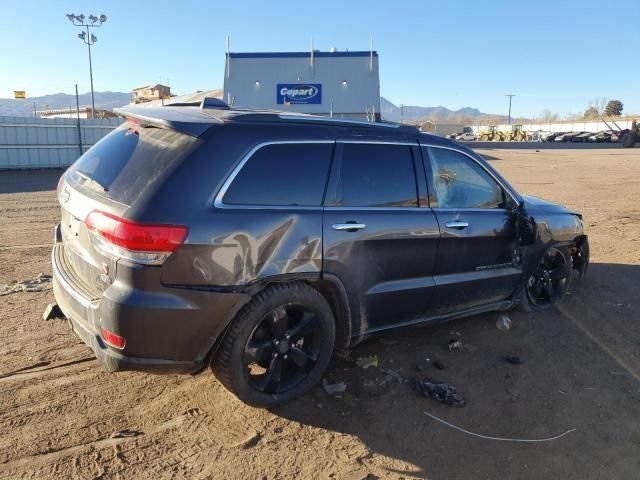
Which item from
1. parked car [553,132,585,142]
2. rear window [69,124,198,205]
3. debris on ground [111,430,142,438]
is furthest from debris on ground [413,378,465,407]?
parked car [553,132,585,142]

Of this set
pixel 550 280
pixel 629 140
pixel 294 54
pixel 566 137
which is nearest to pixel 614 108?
pixel 566 137

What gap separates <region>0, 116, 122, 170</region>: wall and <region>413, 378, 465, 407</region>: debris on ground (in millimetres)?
19479

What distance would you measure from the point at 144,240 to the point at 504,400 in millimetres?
2639

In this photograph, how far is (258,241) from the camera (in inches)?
126

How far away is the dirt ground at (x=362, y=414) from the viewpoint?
3051 mm

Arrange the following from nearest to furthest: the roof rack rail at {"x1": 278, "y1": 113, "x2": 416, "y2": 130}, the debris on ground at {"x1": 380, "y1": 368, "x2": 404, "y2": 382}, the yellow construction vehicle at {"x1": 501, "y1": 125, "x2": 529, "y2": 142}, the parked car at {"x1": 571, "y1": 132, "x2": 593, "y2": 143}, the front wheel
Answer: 1. the roof rack rail at {"x1": 278, "y1": 113, "x2": 416, "y2": 130}
2. the debris on ground at {"x1": 380, "y1": 368, "x2": 404, "y2": 382}
3. the front wheel
4. the parked car at {"x1": 571, "y1": 132, "x2": 593, "y2": 143}
5. the yellow construction vehicle at {"x1": 501, "y1": 125, "x2": 529, "y2": 142}

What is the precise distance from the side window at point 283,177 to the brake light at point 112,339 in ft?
3.18

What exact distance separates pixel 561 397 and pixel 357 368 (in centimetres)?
146

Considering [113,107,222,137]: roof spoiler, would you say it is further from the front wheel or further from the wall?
the wall

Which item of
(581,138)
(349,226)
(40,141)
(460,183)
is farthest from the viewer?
(581,138)

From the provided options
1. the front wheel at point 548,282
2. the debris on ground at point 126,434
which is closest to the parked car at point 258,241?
the debris on ground at point 126,434

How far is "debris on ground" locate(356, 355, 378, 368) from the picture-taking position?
412 centimetres

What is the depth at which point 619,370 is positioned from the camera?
4.20m

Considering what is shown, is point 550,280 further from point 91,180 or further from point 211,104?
point 91,180
